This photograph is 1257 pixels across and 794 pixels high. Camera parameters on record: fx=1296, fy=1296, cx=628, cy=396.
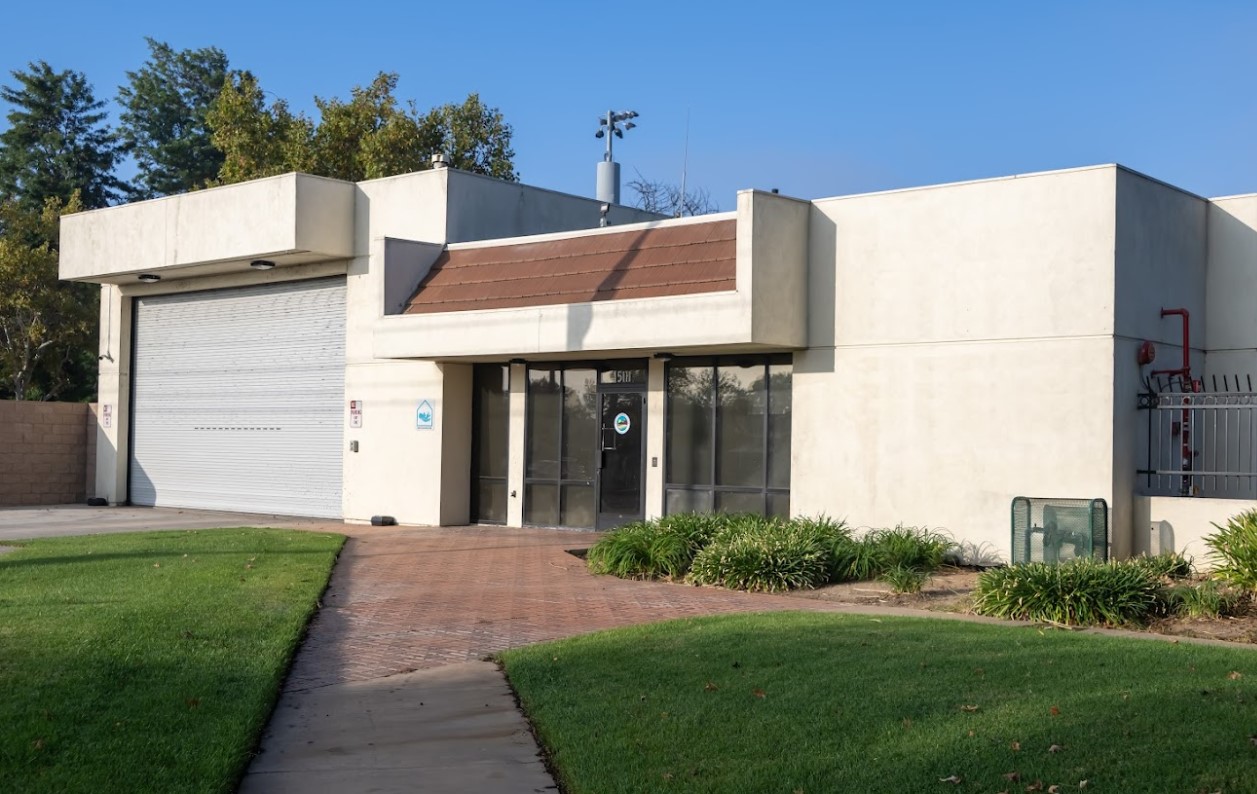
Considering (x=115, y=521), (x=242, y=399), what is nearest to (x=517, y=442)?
(x=242, y=399)

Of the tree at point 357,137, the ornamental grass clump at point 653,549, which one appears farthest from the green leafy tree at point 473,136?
the ornamental grass clump at point 653,549

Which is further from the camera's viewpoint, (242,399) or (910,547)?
(242,399)

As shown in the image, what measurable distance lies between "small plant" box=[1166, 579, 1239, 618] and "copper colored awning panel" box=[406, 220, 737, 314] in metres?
7.32

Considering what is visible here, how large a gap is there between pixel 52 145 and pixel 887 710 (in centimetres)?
5485

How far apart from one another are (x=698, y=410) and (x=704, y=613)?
7.24m

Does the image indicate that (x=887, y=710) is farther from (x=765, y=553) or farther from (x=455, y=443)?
(x=455, y=443)

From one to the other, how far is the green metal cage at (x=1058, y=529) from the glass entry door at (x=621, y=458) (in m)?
6.59

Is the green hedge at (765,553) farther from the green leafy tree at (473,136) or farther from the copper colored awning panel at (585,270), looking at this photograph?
the green leafy tree at (473,136)

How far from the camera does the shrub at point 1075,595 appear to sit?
11758 mm

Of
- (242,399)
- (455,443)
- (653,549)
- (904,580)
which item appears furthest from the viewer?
(242,399)

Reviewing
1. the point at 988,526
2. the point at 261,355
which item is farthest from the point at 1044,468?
the point at 261,355

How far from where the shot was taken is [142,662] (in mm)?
9258

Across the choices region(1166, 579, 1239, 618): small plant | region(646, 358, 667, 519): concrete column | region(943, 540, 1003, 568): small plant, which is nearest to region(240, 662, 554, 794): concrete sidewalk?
region(1166, 579, 1239, 618): small plant

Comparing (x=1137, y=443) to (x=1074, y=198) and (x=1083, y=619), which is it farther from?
(x=1083, y=619)
